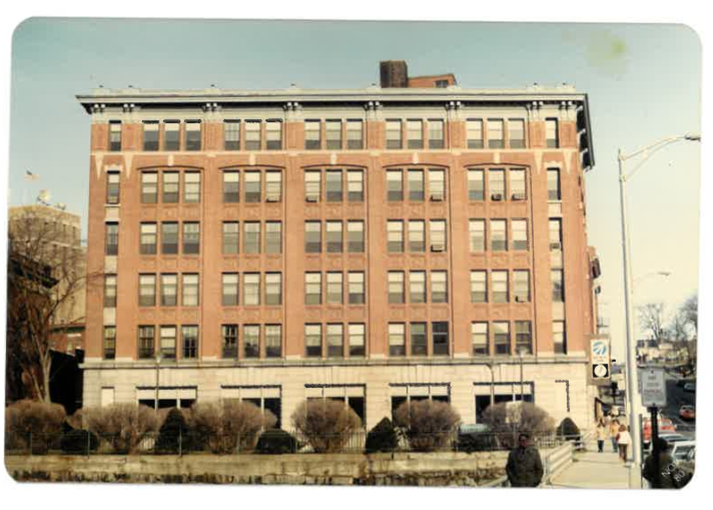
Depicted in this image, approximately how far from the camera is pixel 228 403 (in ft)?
92.5

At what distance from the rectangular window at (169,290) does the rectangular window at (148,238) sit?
32.2 inches

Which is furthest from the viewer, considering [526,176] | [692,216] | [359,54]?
[526,176]

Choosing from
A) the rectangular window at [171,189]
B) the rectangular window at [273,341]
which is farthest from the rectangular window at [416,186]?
the rectangular window at [171,189]

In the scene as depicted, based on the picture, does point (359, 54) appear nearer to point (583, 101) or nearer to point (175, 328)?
point (583, 101)

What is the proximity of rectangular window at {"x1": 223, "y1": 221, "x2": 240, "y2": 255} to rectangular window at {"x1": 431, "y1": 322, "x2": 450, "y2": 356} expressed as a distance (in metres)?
5.92

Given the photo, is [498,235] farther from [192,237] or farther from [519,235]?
[192,237]

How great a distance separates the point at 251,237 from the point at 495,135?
7.21 meters

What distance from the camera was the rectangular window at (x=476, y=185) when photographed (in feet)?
93.6

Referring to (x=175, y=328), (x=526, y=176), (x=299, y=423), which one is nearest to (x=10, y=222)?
(x=175, y=328)

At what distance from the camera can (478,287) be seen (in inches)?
1143

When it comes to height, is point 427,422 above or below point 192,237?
below

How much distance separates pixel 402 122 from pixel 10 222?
416 inches

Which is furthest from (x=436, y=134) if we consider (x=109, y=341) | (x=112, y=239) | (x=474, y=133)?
(x=109, y=341)

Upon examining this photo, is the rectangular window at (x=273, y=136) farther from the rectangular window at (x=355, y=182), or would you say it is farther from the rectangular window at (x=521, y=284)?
the rectangular window at (x=521, y=284)
